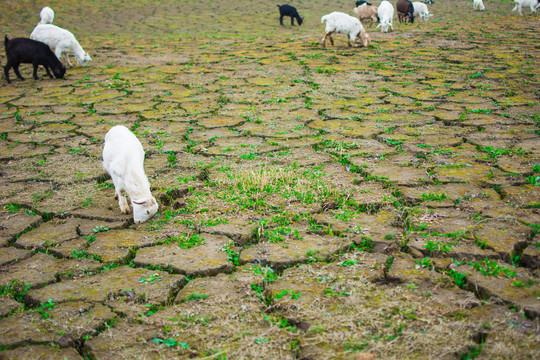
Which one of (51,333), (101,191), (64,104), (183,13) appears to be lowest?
(51,333)

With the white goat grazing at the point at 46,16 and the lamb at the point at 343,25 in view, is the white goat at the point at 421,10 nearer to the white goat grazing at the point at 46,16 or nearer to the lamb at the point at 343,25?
the lamb at the point at 343,25

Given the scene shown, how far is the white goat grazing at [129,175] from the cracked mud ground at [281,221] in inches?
4.9

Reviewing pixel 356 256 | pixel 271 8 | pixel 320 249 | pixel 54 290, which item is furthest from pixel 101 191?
pixel 271 8

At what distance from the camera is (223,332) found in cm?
200

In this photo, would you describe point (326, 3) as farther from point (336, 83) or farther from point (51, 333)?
point (51, 333)

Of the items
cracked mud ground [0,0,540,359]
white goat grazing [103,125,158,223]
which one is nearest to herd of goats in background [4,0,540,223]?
white goat grazing [103,125,158,223]

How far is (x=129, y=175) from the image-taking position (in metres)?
3.05

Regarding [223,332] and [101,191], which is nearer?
[223,332]

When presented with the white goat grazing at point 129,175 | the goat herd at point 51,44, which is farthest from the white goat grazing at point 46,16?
the white goat grazing at point 129,175

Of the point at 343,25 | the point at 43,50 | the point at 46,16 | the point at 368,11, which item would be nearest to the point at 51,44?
the point at 43,50

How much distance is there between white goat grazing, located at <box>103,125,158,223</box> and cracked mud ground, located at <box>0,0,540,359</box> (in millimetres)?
123

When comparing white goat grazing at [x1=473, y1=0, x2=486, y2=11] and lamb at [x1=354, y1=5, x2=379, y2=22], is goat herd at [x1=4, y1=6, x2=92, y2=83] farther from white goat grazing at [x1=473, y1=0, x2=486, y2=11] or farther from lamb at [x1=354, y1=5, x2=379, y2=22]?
white goat grazing at [x1=473, y1=0, x2=486, y2=11]

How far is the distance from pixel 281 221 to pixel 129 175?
1117 mm

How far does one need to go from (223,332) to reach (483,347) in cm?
112
